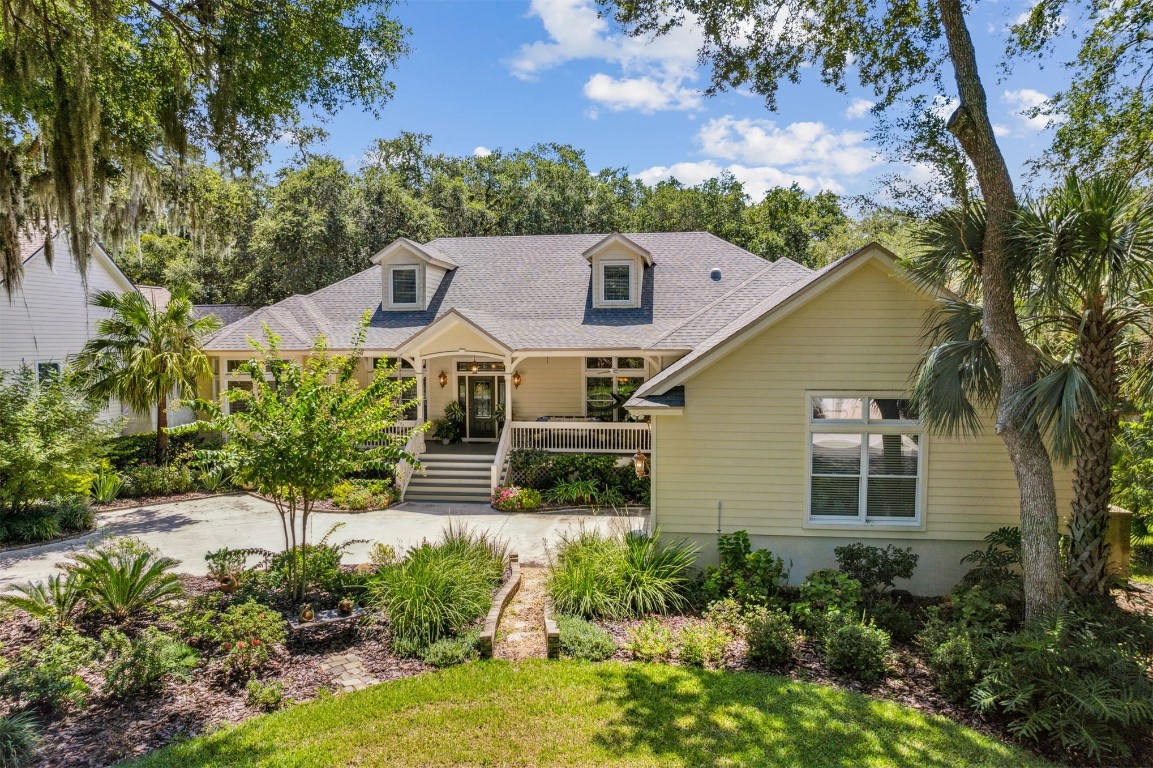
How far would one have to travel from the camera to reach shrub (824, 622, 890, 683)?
20.7ft

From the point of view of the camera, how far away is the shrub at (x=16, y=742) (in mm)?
4539

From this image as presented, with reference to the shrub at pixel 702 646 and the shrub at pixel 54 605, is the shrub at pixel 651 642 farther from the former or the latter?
Result: the shrub at pixel 54 605

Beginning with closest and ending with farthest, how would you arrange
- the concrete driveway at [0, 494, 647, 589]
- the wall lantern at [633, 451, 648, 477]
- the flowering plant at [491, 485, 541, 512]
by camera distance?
1. the concrete driveway at [0, 494, 647, 589]
2. the flowering plant at [491, 485, 541, 512]
3. the wall lantern at [633, 451, 648, 477]

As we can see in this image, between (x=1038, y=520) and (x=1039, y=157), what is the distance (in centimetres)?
496

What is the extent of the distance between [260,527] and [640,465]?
8.36 m

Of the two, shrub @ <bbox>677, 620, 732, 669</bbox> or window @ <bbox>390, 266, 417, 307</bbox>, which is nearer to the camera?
shrub @ <bbox>677, 620, 732, 669</bbox>

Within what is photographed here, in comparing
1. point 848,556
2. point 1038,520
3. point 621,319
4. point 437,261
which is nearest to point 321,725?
point 848,556

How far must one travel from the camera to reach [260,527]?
39.7 feet

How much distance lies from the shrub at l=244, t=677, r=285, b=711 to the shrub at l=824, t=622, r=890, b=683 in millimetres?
5681

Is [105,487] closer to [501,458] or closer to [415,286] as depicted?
[501,458]

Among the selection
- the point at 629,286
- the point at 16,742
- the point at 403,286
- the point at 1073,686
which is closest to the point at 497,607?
the point at 16,742

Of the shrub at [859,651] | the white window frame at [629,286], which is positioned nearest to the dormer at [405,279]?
the white window frame at [629,286]

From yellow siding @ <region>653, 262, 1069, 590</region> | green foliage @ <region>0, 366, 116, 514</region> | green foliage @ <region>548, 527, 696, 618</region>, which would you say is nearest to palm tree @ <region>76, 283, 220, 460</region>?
green foliage @ <region>0, 366, 116, 514</region>

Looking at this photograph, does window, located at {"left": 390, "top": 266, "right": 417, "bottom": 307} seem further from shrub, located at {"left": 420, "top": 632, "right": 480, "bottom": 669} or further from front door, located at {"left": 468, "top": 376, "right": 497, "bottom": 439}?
shrub, located at {"left": 420, "top": 632, "right": 480, "bottom": 669}
